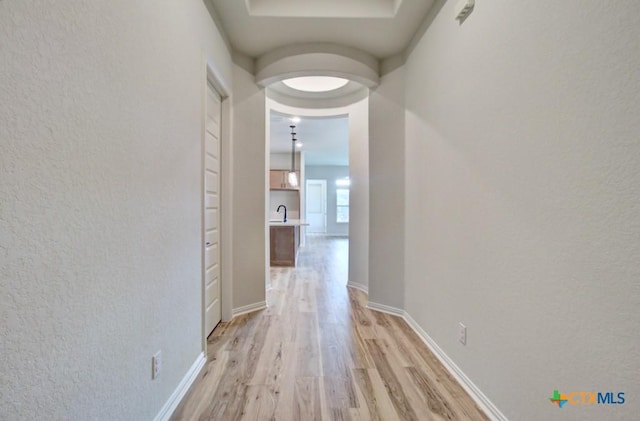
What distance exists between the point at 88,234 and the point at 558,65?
1.91 metres

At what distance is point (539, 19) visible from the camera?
1253 millimetres

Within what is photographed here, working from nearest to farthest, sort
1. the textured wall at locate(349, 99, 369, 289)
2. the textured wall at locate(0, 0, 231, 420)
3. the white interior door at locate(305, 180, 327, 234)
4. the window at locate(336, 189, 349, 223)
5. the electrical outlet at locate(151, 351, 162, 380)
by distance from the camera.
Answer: the textured wall at locate(0, 0, 231, 420) → the electrical outlet at locate(151, 351, 162, 380) → the textured wall at locate(349, 99, 369, 289) → the white interior door at locate(305, 180, 327, 234) → the window at locate(336, 189, 349, 223)

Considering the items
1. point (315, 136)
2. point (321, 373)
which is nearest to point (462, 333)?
point (321, 373)

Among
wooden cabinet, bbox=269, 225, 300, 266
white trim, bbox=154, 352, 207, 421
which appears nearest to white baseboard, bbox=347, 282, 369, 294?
wooden cabinet, bbox=269, 225, 300, 266

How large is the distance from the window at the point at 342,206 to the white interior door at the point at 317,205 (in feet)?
1.71

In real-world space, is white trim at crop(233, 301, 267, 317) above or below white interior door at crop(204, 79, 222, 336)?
below

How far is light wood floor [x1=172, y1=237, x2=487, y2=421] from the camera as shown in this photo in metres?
1.63

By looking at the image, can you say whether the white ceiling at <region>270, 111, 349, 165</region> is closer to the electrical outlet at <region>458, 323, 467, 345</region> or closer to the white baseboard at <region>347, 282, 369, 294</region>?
the white baseboard at <region>347, 282, 369, 294</region>

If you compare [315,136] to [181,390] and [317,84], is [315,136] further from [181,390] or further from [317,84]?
[181,390]

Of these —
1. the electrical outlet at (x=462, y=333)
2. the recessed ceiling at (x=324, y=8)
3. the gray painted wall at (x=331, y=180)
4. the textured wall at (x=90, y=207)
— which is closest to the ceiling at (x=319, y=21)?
the recessed ceiling at (x=324, y=8)

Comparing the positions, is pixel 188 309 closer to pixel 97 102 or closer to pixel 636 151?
pixel 97 102

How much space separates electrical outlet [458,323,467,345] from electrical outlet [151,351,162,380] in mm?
1805

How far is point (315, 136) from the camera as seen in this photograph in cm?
664

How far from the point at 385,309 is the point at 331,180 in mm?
8443
